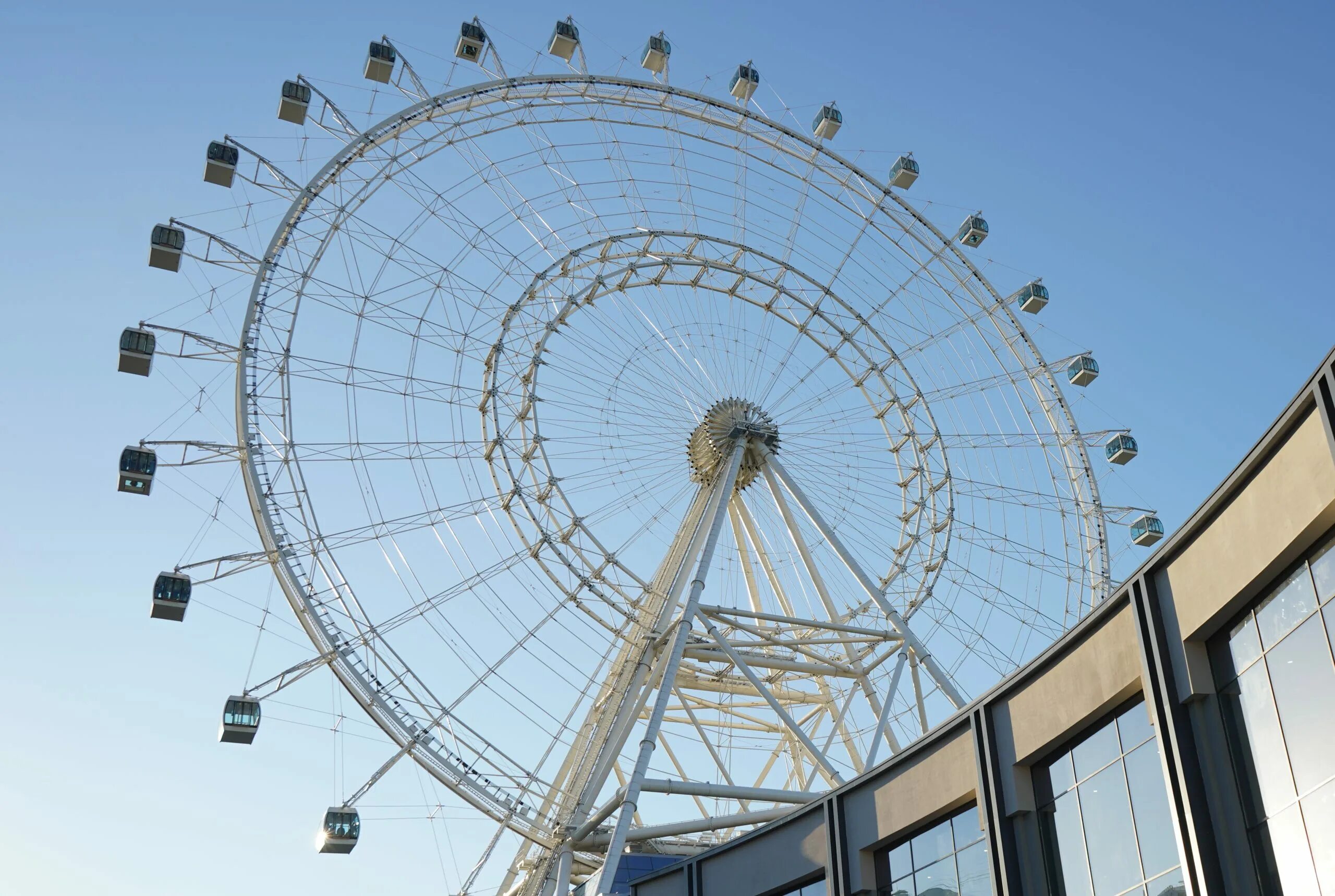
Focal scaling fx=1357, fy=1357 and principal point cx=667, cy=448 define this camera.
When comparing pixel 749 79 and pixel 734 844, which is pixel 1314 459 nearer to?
pixel 734 844

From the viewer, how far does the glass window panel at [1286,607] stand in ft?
51.8

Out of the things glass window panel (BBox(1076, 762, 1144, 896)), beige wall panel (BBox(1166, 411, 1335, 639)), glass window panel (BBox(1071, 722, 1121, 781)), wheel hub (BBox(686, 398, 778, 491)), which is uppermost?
wheel hub (BBox(686, 398, 778, 491))

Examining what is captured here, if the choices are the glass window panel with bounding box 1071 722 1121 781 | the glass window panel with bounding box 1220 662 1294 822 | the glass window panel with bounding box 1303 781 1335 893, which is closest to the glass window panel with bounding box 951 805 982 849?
the glass window panel with bounding box 1071 722 1121 781

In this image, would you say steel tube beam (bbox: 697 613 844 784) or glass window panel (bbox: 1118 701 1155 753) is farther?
steel tube beam (bbox: 697 613 844 784)

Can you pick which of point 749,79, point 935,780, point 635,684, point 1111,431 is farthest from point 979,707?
point 749,79

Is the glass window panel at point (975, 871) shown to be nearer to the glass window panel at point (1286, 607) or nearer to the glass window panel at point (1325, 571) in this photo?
the glass window panel at point (1286, 607)

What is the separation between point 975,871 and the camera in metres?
21.4

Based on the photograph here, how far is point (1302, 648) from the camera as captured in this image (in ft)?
51.3

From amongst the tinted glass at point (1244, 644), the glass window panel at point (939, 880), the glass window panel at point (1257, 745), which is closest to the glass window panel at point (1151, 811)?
the glass window panel at point (1257, 745)

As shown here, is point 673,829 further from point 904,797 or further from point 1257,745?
point 1257,745

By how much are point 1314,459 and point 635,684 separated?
64.1 feet

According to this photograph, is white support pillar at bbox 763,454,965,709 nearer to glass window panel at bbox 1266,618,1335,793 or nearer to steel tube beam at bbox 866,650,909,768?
steel tube beam at bbox 866,650,909,768

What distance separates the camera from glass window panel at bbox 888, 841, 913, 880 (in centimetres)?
2327

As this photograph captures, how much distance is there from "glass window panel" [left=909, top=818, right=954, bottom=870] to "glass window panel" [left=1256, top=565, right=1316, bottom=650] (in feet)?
24.9
